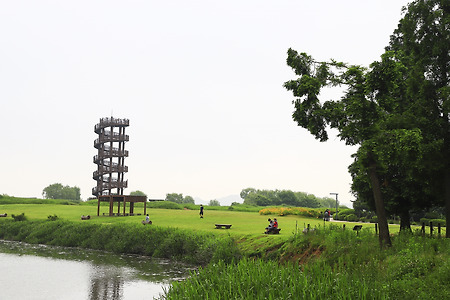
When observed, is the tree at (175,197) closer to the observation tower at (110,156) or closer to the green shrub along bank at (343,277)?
the observation tower at (110,156)

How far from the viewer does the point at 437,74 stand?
2375 centimetres

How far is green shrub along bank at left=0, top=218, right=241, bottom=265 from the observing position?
28.2 meters

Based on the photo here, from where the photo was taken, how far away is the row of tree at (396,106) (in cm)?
2075

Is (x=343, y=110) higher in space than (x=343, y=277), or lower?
higher

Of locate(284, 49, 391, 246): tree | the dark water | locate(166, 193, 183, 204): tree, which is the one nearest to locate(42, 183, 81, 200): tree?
locate(166, 193, 183, 204): tree

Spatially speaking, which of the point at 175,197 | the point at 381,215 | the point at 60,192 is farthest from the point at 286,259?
the point at 60,192

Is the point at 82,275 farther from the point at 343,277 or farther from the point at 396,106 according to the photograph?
the point at 396,106

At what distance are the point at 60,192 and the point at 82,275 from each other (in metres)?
141

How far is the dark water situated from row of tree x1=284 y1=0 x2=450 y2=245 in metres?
13.0

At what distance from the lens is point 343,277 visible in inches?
491

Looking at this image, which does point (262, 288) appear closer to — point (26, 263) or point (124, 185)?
point (26, 263)

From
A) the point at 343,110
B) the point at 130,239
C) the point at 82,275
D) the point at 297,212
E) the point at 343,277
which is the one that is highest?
the point at 343,110

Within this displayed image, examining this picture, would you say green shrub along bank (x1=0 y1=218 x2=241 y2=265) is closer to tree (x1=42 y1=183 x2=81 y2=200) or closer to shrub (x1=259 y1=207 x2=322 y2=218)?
shrub (x1=259 y1=207 x2=322 y2=218)

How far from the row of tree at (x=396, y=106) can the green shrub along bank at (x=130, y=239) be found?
10787 mm
